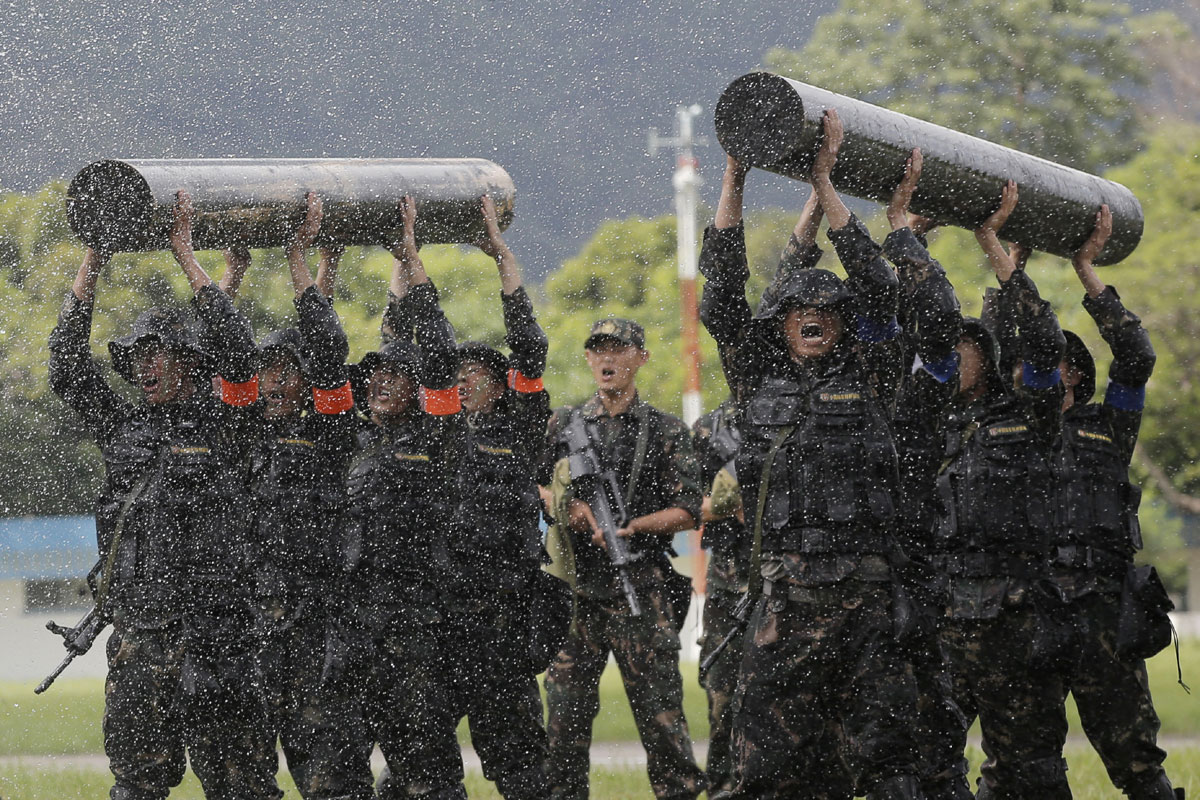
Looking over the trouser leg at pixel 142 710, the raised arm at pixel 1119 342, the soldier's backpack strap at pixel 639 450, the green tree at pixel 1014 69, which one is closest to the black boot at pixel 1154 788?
the raised arm at pixel 1119 342

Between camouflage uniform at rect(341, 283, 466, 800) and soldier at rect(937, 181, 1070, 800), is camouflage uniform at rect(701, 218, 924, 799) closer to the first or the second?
soldier at rect(937, 181, 1070, 800)

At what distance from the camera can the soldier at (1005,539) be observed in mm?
6227

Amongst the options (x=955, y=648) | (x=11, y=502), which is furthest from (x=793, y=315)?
(x=11, y=502)

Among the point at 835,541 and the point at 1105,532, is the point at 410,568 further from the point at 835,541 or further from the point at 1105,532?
the point at 1105,532

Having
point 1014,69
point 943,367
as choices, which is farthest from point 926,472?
point 1014,69

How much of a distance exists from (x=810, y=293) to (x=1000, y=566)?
1.46 meters

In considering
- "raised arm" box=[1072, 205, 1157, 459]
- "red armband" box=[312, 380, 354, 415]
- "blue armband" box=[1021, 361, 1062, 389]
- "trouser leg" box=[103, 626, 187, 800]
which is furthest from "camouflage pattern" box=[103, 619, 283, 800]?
"raised arm" box=[1072, 205, 1157, 459]

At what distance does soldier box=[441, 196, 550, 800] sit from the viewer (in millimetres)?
6680

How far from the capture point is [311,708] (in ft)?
22.1

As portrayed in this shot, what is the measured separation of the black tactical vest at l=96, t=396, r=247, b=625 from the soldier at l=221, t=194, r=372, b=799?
9.4 inches

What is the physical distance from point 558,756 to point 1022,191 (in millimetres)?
2935

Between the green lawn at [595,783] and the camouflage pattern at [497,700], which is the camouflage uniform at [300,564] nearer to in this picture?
the camouflage pattern at [497,700]

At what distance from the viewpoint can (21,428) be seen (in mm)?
20859

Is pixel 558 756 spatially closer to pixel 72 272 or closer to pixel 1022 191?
pixel 1022 191
